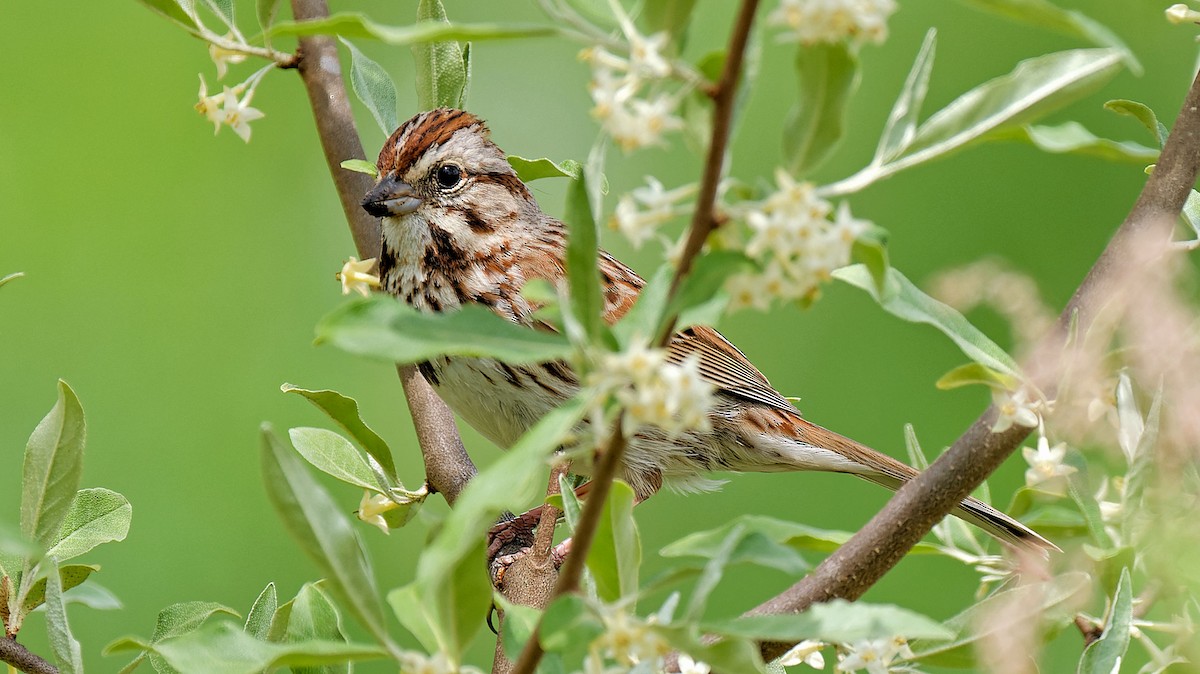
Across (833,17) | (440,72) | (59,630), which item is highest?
(833,17)

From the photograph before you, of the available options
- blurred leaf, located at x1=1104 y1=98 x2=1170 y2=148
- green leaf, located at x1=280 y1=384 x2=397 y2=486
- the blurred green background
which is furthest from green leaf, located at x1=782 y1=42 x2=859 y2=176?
the blurred green background

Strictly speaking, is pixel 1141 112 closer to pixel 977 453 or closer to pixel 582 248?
pixel 977 453

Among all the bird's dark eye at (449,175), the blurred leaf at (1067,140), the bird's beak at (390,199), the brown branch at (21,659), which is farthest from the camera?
the bird's dark eye at (449,175)

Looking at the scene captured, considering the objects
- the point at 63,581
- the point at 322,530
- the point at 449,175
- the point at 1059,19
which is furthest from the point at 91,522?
the point at 449,175

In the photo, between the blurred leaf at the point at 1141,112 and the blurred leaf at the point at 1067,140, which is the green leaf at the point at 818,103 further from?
the blurred leaf at the point at 1141,112

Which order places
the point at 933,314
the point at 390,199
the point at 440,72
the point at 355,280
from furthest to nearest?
the point at 390,199 < the point at 440,72 < the point at 355,280 < the point at 933,314

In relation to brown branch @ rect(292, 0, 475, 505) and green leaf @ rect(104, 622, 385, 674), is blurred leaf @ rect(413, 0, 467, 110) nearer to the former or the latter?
brown branch @ rect(292, 0, 475, 505)

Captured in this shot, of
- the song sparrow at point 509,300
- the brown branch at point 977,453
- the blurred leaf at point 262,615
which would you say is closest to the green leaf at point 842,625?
the brown branch at point 977,453
